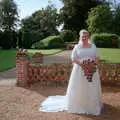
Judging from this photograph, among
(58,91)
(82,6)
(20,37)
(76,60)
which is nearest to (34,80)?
(58,91)

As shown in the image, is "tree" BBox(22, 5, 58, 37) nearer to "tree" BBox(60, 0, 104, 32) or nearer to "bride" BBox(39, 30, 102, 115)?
"tree" BBox(60, 0, 104, 32)

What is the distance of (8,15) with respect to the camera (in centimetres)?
4275

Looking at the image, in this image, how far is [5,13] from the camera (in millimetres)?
42844

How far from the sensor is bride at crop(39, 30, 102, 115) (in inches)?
268

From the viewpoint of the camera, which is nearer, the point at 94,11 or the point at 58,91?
the point at 58,91

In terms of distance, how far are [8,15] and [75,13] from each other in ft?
38.8

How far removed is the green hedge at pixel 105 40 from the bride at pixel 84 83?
2661cm

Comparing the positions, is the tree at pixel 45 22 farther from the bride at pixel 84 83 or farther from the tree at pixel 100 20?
the bride at pixel 84 83

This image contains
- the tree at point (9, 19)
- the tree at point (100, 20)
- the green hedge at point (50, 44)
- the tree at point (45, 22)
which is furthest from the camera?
the tree at point (45, 22)

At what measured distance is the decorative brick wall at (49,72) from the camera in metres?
10.0

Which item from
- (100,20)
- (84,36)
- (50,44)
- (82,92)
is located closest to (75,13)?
(100,20)

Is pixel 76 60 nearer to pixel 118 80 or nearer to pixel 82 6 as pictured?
pixel 118 80

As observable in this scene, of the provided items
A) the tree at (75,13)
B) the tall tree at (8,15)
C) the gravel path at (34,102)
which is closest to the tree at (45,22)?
the tree at (75,13)

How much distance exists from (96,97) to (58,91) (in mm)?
2481
